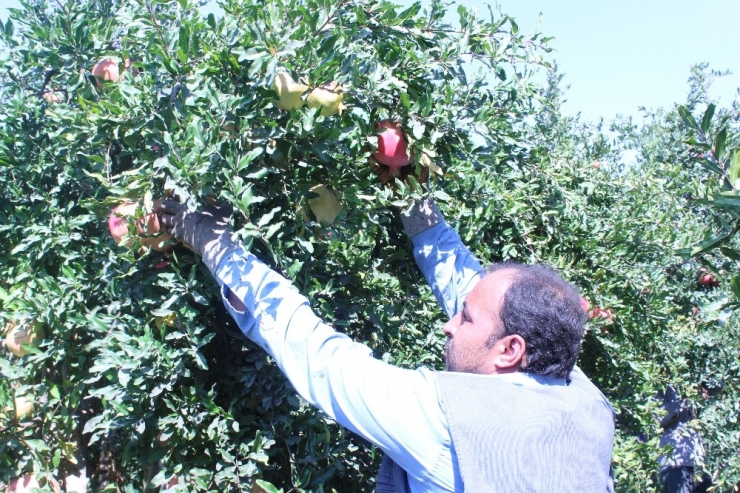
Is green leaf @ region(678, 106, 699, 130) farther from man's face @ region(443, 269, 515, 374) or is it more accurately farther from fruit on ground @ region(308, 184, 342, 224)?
fruit on ground @ region(308, 184, 342, 224)

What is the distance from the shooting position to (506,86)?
1.71 metres

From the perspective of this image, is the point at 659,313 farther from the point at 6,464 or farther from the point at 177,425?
the point at 6,464

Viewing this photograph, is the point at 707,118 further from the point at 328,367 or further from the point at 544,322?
the point at 328,367

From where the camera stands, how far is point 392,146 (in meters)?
1.60

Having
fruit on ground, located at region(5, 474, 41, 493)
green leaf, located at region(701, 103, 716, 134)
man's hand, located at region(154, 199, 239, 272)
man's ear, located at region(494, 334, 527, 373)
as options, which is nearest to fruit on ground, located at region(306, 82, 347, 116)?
man's hand, located at region(154, 199, 239, 272)

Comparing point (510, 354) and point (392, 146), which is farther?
point (392, 146)

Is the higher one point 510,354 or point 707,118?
point 707,118

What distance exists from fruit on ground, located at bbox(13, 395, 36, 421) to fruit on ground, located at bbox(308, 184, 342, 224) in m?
0.98

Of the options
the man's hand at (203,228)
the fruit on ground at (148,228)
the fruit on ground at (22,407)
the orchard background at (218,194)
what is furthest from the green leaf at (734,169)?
the fruit on ground at (22,407)

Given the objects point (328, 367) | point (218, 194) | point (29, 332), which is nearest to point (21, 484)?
point (29, 332)

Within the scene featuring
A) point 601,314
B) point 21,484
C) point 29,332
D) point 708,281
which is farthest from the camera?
point 708,281

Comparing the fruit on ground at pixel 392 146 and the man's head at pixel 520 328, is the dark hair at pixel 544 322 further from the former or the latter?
the fruit on ground at pixel 392 146

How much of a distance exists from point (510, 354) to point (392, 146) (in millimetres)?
582

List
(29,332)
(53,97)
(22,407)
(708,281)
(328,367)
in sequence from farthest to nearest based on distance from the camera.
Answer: (708,281), (53,97), (22,407), (29,332), (328,367)
